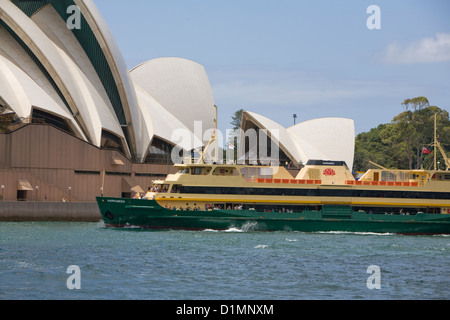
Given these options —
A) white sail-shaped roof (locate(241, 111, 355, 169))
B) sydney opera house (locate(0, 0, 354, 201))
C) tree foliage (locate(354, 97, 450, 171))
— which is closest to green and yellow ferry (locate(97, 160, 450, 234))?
sydney opera house (locate(0, 0, 354, 201))

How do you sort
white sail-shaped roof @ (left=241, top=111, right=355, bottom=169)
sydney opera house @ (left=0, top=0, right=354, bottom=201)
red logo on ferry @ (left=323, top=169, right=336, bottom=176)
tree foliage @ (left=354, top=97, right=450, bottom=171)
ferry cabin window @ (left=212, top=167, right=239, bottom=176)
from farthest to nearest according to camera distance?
1. tree foliage @ (left=354, top=97, right=450, bottom=171)
2. white sail-shaped roof @ (left=241, top=111, right=355, bottom=169)
3. sydney opera house @ (left=0, top=0, right=354, bottom=201)
4. red logo on ferry @ (left=323, top=169, right=336, bottom=176)
5. ferry cabin window @ (left=212, top=167, right=239, bottom=176)

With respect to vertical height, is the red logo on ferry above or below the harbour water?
above

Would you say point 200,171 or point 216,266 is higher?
point 200,171

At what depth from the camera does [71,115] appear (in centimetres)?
5997

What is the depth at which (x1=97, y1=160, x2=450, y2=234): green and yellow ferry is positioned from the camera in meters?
43.9

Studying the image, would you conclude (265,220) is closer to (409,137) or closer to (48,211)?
(48,211)

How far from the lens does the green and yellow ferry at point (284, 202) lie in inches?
1727

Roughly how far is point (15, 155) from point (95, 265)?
28.7m

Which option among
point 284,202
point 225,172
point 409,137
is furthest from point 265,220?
point 409,137

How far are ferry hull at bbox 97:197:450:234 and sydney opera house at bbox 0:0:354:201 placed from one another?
420 inches

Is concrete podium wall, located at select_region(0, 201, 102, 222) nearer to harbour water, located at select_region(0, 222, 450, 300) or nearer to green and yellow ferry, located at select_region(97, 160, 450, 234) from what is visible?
green and yellow ferry, located at select_region(97, 160, 450, 234)

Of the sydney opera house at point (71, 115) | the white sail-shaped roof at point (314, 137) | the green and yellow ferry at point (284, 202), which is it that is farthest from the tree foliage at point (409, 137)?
the green and yellow ferry at point (284, 202)

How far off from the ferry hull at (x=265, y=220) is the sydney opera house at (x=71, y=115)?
10.7 meters

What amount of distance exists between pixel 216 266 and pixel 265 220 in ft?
54.1
